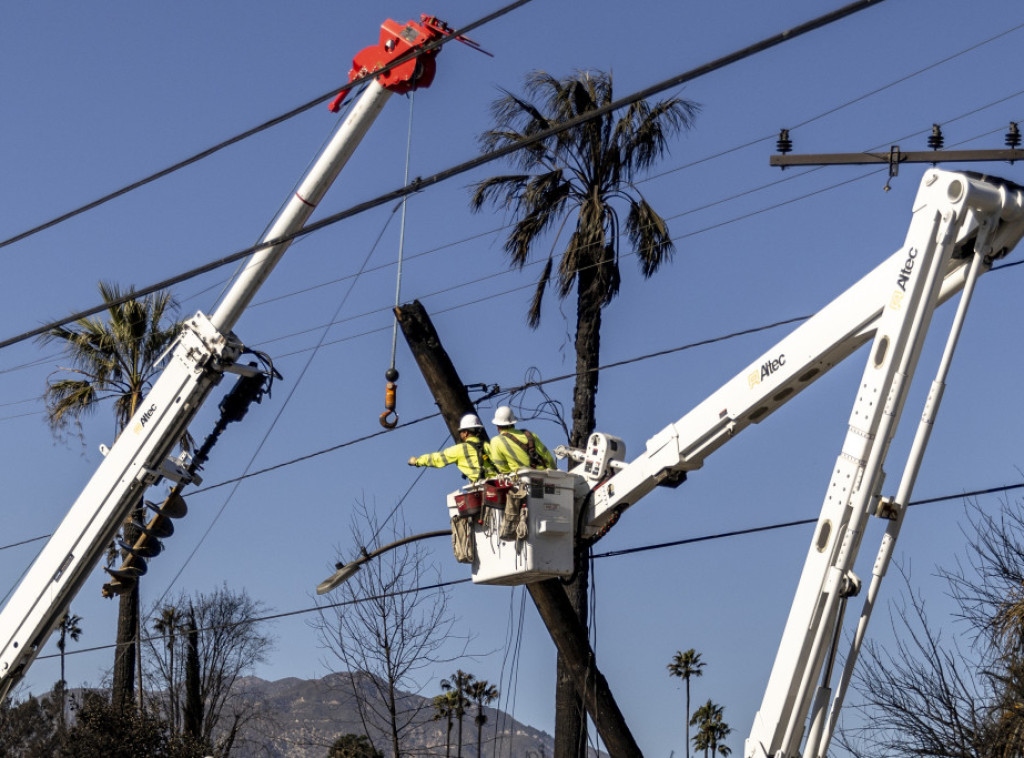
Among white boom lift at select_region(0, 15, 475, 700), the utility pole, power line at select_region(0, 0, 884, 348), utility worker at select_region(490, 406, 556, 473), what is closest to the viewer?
power line at select_region(0, 0, 884, 348)

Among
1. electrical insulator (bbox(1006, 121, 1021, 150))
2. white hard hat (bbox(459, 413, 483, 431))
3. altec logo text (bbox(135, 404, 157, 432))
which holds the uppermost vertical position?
electrical insulator (bbox(1006, 121, 1021, 150))

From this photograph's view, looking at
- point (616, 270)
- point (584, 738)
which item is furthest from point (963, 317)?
point (616, 270)

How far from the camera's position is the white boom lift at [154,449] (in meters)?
16.3

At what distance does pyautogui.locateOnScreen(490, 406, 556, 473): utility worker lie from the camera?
1412 cm

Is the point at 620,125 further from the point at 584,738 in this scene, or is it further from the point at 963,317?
the point at 963,317

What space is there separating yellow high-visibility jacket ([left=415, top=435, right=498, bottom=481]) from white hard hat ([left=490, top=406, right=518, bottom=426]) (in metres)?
0.30

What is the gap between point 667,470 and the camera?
43.6 ft

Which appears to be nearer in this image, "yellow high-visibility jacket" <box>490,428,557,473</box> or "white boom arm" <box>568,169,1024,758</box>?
"white boom arm" <box>568,169,1024,758</box>

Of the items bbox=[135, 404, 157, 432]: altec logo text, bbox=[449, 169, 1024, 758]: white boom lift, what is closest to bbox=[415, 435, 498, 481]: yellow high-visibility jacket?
bbox=[135, 404, 157, 432]: altec logo text

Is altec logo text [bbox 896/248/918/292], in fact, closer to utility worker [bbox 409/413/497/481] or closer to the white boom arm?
the white boom arm

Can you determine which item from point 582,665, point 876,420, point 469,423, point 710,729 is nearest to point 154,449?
point 469,423

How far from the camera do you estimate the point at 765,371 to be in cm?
1235

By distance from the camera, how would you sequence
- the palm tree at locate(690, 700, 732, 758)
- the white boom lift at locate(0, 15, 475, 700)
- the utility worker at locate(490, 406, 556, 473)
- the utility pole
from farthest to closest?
the palm tree at locate(690, 700, 732, 758), the white boom lift at locate(0, 15, 475, 700), the utility pole, the utility worker at locate(490, 406, 556, 473)

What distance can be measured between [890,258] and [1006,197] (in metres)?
0.89
